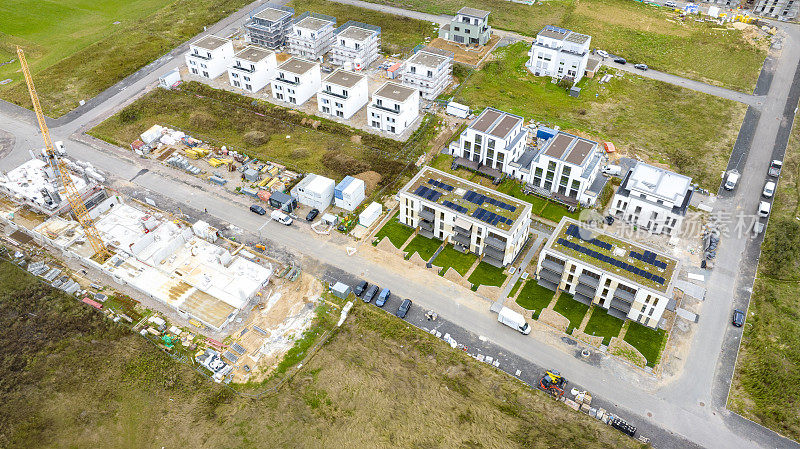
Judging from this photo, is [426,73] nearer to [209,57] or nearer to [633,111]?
[633,111]

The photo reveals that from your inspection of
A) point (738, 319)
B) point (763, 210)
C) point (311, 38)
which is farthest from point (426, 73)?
point (738, 319)

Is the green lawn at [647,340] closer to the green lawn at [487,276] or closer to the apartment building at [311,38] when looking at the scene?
the green lawn at [487,276]

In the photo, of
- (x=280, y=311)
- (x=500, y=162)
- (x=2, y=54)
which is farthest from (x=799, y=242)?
(x=2, y=54)

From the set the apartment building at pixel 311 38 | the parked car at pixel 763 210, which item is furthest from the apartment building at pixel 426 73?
the parked car at pixel 763 210

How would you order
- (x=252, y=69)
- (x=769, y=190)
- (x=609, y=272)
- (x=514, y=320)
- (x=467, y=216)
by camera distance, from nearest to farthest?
(x=514, y=320), (x=609, y=272), (x=467, y=216), (x=769, y=190), (x=252, y=69)

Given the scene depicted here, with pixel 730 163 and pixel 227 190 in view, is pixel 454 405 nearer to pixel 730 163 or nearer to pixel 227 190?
pixel 227 190
